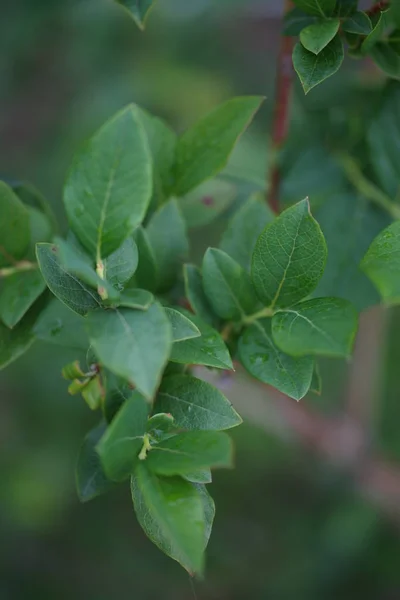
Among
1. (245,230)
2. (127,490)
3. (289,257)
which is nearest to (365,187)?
(245,230)

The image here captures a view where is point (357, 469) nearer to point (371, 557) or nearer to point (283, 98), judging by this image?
point (371, 557)

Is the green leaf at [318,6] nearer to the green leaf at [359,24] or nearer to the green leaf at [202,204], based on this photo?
the green leaf at [359,24]

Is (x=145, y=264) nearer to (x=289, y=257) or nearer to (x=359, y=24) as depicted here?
(x=289, y=257)

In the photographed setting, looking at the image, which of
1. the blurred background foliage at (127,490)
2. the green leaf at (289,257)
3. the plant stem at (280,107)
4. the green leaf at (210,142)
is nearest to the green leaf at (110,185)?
the green leaf at (289,257)

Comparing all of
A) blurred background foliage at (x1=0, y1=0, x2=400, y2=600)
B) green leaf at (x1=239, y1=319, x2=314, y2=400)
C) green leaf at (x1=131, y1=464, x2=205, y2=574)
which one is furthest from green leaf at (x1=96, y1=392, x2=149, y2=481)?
blurred background foliage at (x1=0, y1=0, x2=400, y2=600)

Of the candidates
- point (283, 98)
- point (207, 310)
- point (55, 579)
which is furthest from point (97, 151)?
point (55, 579)

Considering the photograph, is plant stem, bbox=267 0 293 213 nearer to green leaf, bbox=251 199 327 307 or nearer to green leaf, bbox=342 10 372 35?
green leaf, bbox=342 10 372 35
